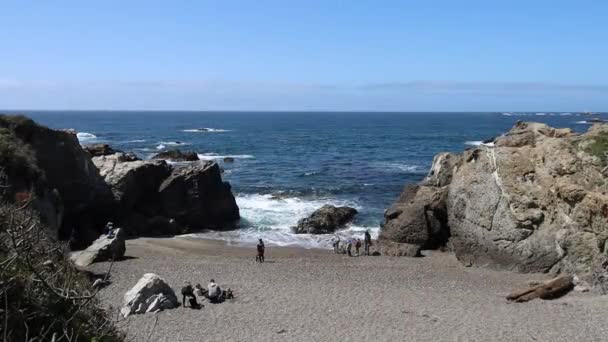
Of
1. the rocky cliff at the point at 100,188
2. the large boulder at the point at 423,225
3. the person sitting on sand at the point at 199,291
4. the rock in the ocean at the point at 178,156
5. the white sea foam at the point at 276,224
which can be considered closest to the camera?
the person sitting on sand at the point at 199,291

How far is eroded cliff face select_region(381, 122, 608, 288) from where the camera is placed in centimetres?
2472

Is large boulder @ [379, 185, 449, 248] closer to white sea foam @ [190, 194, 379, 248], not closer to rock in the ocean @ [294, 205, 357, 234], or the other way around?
white sea foam @ [190, 194, 379, 248]

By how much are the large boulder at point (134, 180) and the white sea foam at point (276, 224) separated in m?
4.71

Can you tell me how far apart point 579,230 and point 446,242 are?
842cm

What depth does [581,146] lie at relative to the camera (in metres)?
27.3

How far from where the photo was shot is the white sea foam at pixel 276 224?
34.9 meters

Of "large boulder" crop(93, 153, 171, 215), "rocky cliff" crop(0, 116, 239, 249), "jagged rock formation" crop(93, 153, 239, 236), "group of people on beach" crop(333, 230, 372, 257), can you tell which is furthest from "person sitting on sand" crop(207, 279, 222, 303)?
"large boulder" crop(93, 153, 171, 215)

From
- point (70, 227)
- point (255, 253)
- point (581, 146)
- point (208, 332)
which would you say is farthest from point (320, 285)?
point (70, 227)

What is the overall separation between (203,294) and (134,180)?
17.9 m

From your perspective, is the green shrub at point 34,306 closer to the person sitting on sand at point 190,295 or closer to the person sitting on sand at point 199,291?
the person sitting on sand at point 190,295

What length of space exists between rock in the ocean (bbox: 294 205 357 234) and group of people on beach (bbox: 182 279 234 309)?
1561cm

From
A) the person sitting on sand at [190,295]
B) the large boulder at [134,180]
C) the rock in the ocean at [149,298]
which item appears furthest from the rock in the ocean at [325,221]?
the rock in the ocean at [149,298]

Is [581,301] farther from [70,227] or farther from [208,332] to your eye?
[70,227]

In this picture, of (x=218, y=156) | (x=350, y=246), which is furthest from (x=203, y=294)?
(x=218, y=156)
